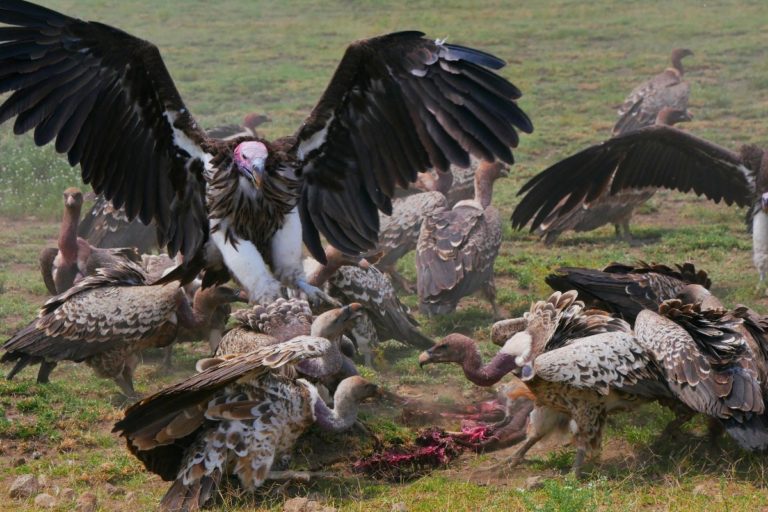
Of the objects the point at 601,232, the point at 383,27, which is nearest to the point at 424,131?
the point at 601,232

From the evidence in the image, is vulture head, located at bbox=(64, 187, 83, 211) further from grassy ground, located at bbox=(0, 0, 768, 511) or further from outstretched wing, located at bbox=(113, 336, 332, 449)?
outstretched wing, located at bbox=(113, 336, 332, 449)

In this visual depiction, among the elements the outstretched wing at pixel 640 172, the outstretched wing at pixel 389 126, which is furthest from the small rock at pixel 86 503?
the outstretched wing at pixel 640 172

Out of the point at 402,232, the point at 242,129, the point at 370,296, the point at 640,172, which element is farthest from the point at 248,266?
the point at 242,129

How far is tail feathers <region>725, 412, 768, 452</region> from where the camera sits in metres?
5.35

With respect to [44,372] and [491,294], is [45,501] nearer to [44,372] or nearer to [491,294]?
[44,372]

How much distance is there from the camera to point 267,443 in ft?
17.7

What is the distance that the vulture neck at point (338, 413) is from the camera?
19.8ft

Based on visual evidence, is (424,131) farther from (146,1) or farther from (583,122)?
(146,1)

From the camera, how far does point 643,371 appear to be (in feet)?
18.7

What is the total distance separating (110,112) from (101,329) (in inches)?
57.0

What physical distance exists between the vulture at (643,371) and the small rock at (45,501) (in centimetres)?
230

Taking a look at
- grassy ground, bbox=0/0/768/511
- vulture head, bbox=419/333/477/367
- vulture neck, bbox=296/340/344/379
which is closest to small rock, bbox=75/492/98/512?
grassy ground, bbox=0/0/768/511

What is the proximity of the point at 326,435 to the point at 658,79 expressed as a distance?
991 cm

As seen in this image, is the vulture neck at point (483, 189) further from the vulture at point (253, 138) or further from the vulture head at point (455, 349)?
the vulture head at point (455, 349)
